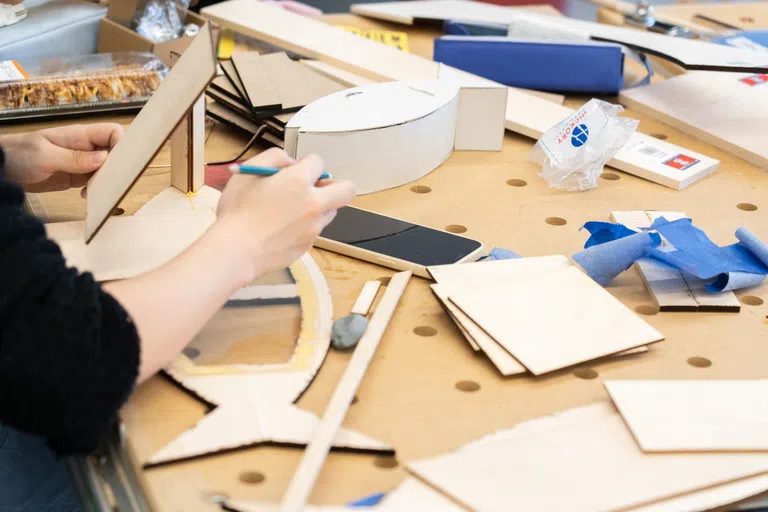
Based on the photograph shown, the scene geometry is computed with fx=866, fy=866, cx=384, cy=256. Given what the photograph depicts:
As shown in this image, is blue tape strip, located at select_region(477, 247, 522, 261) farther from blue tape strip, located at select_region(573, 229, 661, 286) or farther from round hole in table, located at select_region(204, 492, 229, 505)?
round hole in table, located at select_region(204, 492, 229, 505)

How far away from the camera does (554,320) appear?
2.90 ft

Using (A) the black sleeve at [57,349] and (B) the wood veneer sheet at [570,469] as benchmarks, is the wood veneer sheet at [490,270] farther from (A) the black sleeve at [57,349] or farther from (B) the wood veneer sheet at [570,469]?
(A) the black sleeve at [57,349]

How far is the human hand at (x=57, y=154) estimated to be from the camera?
1.05 meters

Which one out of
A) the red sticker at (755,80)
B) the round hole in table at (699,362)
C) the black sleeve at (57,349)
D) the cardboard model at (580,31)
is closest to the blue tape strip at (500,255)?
the round hole in table at (699,362)

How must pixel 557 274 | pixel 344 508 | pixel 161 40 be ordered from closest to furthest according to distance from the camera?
1. pixel 344 508
2. pixel 557 274
3. pixel 161 40

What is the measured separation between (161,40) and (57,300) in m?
1.08

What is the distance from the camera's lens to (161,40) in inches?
65.8

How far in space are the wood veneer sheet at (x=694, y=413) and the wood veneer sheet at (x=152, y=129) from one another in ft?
1.55

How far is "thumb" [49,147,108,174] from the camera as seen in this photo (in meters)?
1.05

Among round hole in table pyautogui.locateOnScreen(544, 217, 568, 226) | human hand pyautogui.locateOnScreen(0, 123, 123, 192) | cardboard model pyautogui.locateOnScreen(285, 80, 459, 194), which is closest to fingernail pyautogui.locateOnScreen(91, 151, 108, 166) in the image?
human hand pyautogui.locateOnScreen(0, 123, 123, 192)

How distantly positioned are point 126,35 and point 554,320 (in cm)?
106

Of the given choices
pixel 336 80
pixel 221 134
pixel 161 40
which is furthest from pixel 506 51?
pixel 161 40

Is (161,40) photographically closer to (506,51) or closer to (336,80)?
(336,80)

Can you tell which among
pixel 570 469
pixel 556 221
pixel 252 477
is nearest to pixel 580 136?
pixel 556 221
